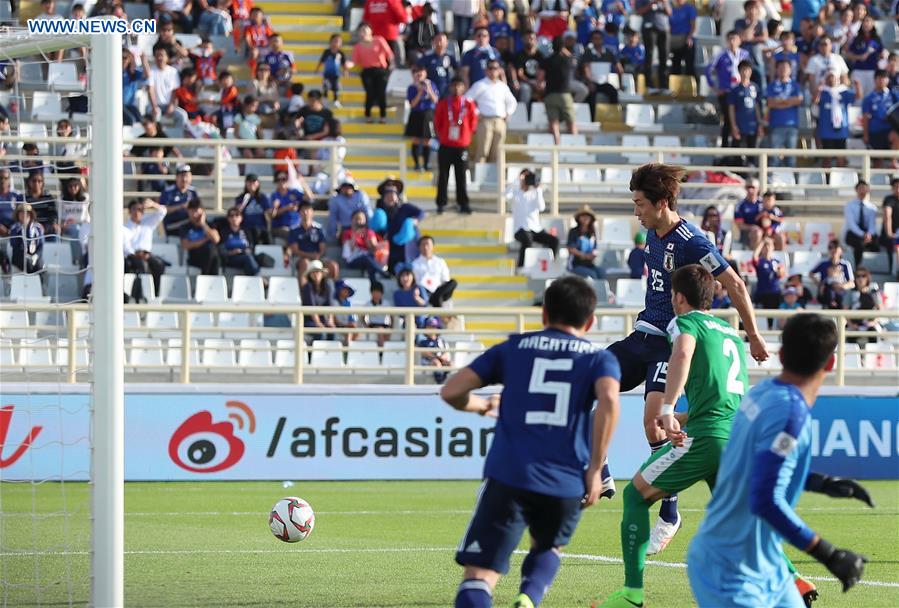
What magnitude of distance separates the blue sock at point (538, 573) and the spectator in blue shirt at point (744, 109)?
744 inches

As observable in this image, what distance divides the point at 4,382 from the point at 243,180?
7865 millimetres

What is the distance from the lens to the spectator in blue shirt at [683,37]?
26812 millimetres

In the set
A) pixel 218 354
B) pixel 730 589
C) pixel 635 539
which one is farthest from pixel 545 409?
pixel 218 354

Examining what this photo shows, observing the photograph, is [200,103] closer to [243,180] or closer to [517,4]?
[243,180]

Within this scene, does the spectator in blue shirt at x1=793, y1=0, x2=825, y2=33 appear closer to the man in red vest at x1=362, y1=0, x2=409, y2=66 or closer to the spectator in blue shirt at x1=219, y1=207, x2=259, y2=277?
the man in red vest at x1=362, y1=0, x2=409, y2=66

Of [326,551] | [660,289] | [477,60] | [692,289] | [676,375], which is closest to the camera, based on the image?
[676,375]

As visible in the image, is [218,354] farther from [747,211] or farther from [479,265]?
[747,211]

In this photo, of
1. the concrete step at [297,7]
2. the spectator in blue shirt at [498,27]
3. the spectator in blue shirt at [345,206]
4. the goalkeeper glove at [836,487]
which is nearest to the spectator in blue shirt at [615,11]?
the spectator in blue shirt at [498,27]

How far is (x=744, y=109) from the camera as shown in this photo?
2461 centimetres

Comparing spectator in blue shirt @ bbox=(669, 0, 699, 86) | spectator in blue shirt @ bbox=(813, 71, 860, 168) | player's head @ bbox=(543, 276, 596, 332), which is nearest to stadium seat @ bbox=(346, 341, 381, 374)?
spectator in blue shirt @ bbox=(813, 71, 860, 168)

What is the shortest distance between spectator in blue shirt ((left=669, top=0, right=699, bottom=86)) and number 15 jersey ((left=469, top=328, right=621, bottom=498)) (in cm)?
2127

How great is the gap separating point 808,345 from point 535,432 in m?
1.34

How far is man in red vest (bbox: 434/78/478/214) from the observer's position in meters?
22.0

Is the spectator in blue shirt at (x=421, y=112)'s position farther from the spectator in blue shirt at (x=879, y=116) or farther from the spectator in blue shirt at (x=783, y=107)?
the spectator in blue shirt at (x=879, y=116)
